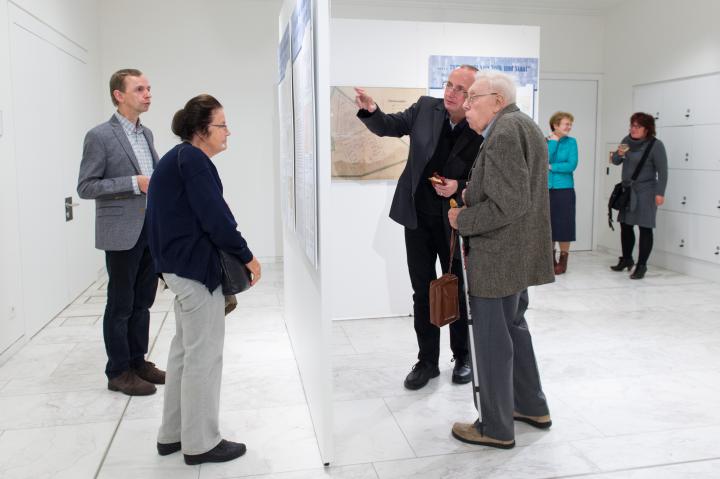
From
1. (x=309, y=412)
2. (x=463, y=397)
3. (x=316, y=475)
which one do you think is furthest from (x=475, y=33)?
(x=316, y=475)

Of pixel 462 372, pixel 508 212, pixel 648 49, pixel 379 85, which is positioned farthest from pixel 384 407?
pixel 648 49

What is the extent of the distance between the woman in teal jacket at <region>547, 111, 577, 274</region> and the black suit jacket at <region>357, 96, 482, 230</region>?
3.39 meters

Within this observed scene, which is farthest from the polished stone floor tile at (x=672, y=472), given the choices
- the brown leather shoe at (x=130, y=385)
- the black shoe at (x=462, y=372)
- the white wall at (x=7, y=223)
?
the white wall at (x=7, y=223)

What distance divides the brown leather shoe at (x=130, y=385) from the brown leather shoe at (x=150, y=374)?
9 cm

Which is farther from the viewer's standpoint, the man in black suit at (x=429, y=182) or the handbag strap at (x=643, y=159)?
the handbag strap at (x=643, y=159)

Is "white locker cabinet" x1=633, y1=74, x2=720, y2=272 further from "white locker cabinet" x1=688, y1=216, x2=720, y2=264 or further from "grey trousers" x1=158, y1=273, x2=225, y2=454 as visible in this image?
"grey trousers" x1=158, y1=273, x2=225, y2=454

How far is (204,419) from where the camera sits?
256cm

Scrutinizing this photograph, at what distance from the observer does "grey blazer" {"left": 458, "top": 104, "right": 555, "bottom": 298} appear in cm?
248

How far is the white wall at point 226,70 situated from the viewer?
270 inches

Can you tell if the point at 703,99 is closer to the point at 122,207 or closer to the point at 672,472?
the point at 672,472

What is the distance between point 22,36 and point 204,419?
329 cm

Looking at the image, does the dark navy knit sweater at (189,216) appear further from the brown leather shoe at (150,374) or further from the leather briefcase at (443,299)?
the brown leather shoe at (150,374)

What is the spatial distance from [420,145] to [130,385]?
2.01 m

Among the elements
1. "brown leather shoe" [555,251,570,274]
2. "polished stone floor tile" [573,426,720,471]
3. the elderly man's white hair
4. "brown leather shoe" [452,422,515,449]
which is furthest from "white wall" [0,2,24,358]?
"brown leather shoe" [555,251,570,274]
